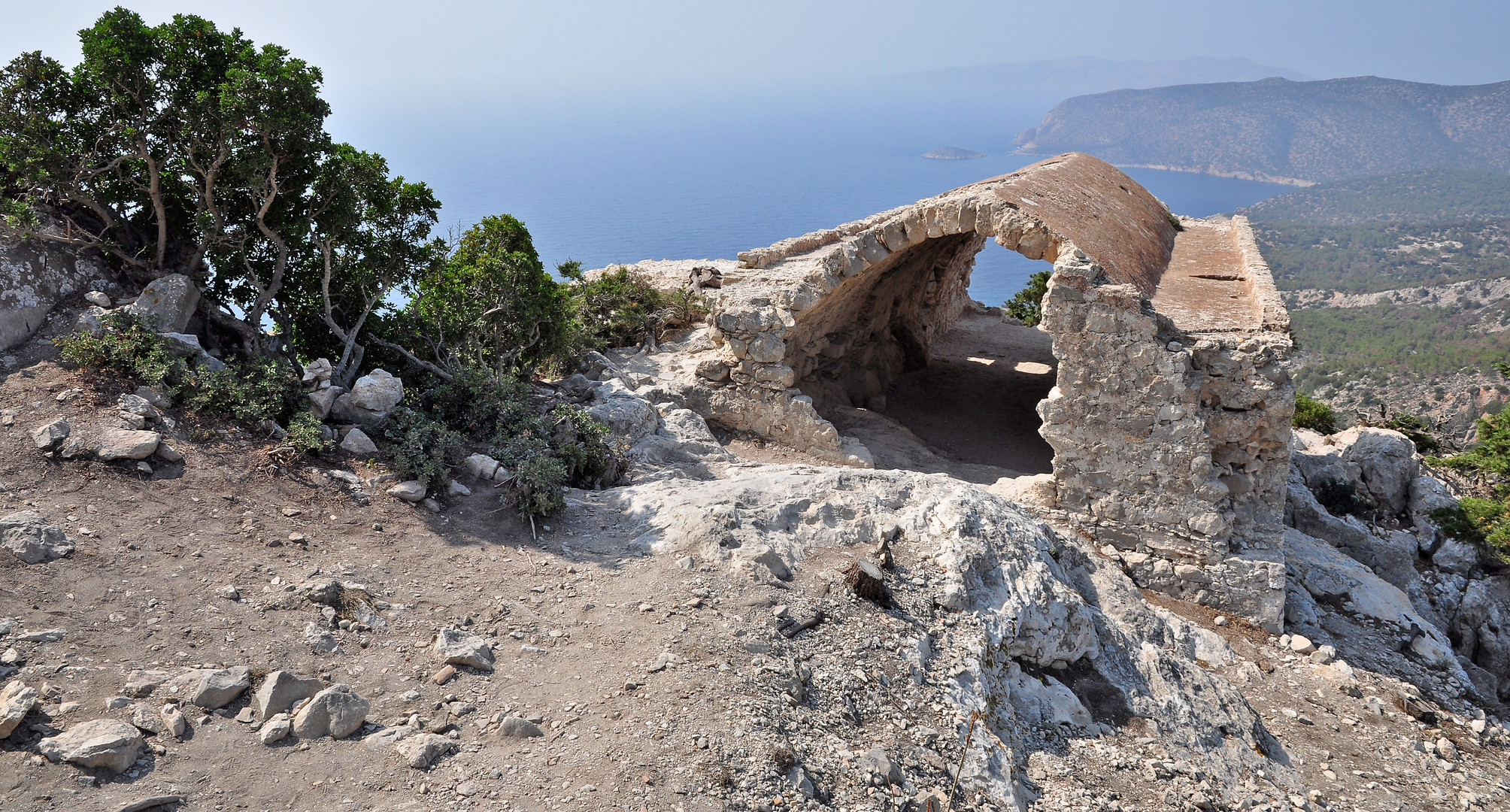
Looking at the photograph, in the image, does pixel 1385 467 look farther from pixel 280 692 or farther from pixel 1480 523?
pixel 280 692

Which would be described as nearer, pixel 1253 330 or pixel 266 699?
pixel 266 699

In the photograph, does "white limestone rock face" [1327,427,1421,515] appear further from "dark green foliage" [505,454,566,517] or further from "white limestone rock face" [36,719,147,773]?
"white limestone rock face" [36,719,147,773]

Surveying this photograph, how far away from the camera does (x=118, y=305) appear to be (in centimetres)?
930

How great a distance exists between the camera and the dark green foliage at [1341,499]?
1412 cm

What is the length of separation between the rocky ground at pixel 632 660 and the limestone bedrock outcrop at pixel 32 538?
0.07ft

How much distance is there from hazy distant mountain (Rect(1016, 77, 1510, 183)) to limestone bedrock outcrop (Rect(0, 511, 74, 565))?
138 metres

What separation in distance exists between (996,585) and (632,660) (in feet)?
13.2

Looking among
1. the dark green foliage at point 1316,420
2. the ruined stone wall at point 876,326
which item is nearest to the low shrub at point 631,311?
the ruined stone wall at point 876,326

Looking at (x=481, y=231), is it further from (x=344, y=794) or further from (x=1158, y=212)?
(x=1158, y=212)

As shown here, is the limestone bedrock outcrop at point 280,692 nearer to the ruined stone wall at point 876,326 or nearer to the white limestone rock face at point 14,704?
the white limestone rock face at point 14,704

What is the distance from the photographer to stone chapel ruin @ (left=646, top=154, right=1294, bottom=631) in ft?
33.8

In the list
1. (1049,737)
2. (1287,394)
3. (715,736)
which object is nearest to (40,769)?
(715,736)

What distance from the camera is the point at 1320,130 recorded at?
145m

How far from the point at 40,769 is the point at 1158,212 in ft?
62.1
